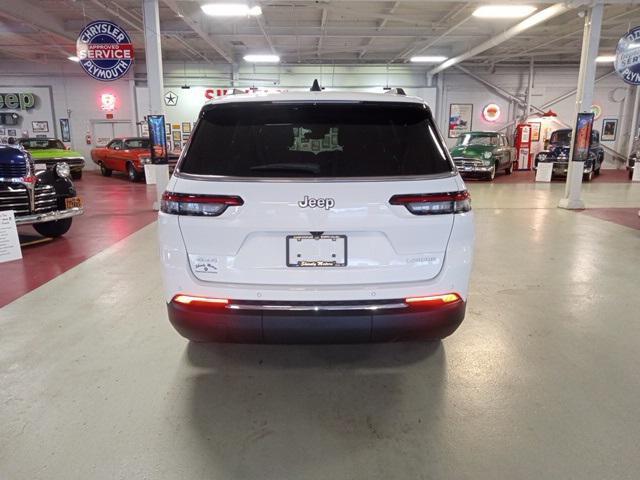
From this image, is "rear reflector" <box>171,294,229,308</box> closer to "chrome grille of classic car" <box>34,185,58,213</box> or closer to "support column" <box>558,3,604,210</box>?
"chrome grille of classic car" <box>34,185,58,213</box>

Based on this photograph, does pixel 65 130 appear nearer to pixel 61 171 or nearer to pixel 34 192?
pixel 61 171

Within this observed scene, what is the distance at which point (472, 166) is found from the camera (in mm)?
13523

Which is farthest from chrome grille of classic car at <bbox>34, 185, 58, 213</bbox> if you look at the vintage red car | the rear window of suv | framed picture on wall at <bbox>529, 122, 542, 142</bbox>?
framed picture on wall at <bbox>529, 122, 542, 142</bbox>

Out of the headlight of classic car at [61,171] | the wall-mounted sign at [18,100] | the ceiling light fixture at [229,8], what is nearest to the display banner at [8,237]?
the headlight of classic car at [61,171]

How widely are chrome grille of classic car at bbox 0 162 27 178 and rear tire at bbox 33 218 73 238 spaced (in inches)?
38.0

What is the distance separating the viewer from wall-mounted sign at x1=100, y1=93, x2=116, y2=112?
1773 centimetres

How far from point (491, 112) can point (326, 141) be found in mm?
18092

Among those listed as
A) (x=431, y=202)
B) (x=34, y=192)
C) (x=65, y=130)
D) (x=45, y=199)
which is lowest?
(x=45, y=199)

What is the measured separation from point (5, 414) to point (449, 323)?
2280 millimetres

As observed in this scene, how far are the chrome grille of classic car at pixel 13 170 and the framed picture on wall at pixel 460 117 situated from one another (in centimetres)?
1630

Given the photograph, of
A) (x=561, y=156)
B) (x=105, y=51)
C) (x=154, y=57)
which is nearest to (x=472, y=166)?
(x=561, y=156)

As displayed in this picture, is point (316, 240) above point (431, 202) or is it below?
below

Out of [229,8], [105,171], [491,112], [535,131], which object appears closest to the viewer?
[229,8]

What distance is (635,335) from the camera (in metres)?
3.10
